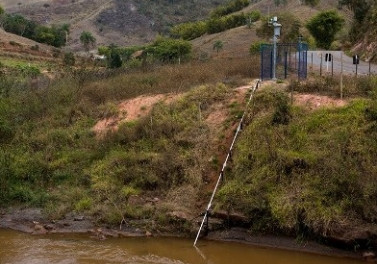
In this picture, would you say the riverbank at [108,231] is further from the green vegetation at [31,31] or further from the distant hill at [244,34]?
the green vegetation at [31,31]

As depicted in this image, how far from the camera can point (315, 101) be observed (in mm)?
14820

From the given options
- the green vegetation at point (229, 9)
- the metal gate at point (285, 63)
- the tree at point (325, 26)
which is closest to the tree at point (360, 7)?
the tree at point (325, 26)

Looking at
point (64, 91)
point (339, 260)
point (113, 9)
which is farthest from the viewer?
point (113, 9)

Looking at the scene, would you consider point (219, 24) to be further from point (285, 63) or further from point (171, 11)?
point (285, 63)

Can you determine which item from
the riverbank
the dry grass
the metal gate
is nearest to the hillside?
the dry grass

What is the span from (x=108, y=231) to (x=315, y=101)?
6497 millimetres

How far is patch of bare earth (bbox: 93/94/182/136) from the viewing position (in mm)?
17641

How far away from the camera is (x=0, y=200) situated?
50.3ft

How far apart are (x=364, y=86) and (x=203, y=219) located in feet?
19.1

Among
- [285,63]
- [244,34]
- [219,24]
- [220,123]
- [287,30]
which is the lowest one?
[220,123]

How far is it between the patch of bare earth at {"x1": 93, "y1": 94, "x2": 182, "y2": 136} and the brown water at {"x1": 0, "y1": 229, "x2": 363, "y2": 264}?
5.20m

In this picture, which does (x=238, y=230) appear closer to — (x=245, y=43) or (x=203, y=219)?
(x=203, y=219)

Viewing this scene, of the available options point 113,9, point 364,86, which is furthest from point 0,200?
point 113,9

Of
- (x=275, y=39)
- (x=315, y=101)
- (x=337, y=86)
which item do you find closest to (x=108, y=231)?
(x=315, y=101)
